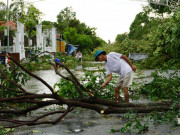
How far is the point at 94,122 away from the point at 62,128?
2.39ft

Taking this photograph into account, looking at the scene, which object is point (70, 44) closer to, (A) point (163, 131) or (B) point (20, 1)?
(B) point (20, 1)

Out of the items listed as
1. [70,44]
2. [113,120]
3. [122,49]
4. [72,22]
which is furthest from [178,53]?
[72,22]

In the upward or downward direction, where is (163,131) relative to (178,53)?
downward

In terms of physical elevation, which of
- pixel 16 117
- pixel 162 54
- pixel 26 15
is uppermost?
pixel 26 15

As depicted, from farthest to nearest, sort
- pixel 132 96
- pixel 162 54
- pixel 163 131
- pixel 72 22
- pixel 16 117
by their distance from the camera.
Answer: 1. pixel 72 22
2. pixel 162 54
3. pixel 132 96
4. pixel 16 117
5. pixel 163 131

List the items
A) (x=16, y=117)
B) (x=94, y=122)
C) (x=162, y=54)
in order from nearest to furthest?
1. (x=94, y=122)
2. (x=16, y=117)
3. (x=162, y=54)

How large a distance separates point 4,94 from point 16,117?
71 centimetres

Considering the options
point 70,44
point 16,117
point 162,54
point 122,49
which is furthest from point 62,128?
point 70,44

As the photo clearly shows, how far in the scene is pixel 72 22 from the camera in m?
81.7

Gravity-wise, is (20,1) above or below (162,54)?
above

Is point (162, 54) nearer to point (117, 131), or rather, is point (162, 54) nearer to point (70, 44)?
point (117, 131)

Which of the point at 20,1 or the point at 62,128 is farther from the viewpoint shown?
the point at 20,1

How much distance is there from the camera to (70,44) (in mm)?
63281

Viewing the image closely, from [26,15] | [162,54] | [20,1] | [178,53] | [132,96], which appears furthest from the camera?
[26,15]
